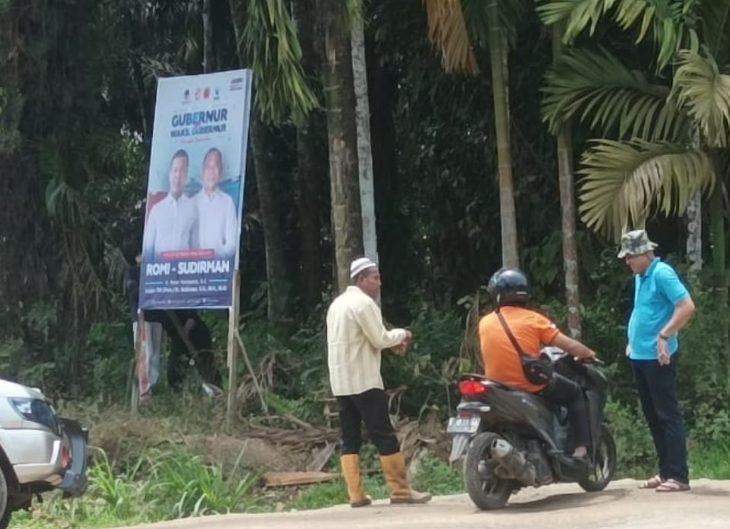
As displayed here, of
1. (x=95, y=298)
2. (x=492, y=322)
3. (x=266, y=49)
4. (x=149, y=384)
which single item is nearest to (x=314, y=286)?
(x=95, y=298)

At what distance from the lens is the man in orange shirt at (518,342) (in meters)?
8.69

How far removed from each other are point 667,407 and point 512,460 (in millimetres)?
1225

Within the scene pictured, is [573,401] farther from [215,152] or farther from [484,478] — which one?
[215,152]

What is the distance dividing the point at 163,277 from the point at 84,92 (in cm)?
365

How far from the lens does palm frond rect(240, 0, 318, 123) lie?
11555 mm

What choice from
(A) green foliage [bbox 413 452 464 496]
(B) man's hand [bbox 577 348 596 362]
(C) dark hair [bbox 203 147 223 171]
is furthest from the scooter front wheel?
(C) dark hair [bbox 203 147 223 171]

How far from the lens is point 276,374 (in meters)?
13.6

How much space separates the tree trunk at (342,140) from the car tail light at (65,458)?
389 cm

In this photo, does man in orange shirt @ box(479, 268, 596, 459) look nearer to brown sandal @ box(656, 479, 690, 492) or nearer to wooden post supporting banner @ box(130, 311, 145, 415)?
brown sandal @ box(656, 479, 690, 492)

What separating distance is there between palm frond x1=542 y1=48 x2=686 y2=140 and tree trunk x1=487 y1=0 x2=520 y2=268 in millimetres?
519

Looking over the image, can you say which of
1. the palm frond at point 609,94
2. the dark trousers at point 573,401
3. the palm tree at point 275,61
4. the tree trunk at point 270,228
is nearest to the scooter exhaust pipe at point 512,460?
the dark trousers at point 573,401

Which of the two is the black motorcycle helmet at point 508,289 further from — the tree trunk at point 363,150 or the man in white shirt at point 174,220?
the man in white shirt at point 174,220

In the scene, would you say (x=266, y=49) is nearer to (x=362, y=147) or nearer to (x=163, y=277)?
(x=362, y=147)

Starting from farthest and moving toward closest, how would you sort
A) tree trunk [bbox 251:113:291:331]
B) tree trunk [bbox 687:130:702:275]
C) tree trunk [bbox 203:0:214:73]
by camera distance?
tree trunk [bbox 203:0:214:73]
tree trunk [bbox 251:113:291:331]
tree trunk [bbox 687:130:702:275]
